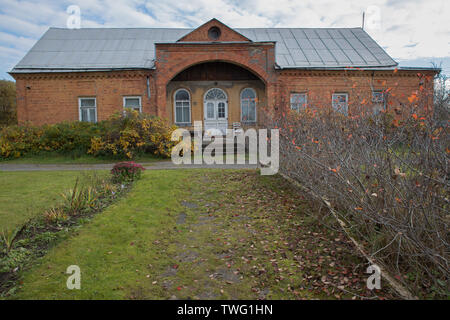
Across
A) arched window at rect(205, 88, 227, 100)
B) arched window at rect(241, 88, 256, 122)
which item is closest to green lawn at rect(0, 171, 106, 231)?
arched window at rect(205, 88, 227, 100)

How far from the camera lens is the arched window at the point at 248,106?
64.3 feet

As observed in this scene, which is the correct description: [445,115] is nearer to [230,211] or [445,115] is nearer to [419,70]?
[230,211]

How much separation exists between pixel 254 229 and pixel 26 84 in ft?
57.8

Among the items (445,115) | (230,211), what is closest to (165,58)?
(230,211)

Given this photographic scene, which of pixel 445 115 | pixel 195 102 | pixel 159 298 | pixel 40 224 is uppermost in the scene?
pixel 195 102

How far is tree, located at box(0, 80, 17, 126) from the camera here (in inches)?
1038

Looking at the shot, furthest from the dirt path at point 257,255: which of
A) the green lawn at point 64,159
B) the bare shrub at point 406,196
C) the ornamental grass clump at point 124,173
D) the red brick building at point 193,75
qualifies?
the red brick building at point 193,75

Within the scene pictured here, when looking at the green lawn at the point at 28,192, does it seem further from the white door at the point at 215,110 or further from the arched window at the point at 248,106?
the arched window at the point at 248,106

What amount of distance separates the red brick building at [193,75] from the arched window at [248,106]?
6 centimetres

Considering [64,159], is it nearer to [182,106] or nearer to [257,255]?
[182,106]

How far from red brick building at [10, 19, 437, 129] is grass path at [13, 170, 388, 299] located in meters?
11.0

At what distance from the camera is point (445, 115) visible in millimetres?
4113

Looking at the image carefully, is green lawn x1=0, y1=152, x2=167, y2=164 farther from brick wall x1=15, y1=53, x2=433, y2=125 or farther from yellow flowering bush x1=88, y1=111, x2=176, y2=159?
brick wall x1=15, y1=53, x2=433, y2=125
